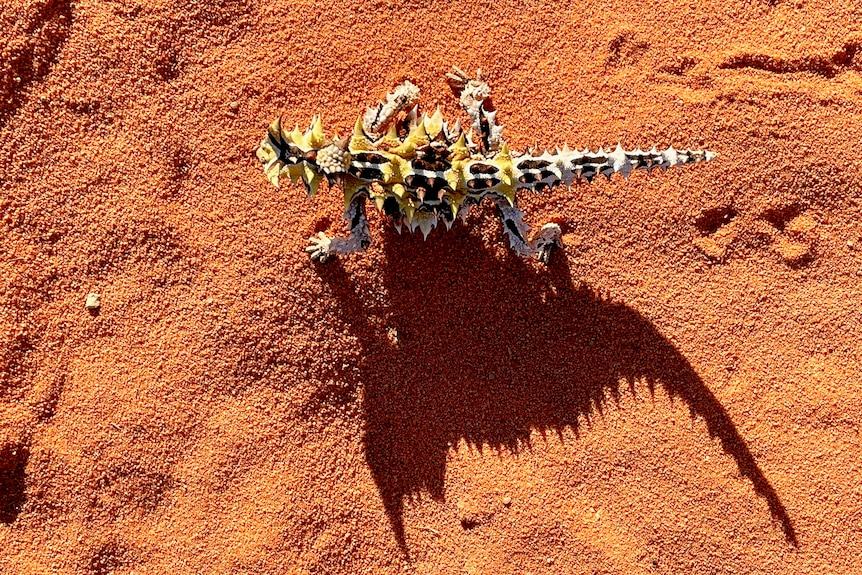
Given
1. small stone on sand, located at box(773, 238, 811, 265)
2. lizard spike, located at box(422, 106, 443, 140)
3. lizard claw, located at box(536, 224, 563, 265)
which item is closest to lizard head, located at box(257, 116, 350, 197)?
lizard spike, located at box(422, 106, 443, 140)

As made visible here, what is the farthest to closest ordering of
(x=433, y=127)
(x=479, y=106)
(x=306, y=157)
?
(x=479, y=106) < (x=433, y=127) < (x=306, y=157)

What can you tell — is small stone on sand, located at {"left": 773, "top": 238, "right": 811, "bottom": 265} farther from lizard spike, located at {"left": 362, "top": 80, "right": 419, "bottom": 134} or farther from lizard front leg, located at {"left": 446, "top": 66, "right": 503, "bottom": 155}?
lizard spike, located at {"left": 362, "top": 80, "right": 419, "bottom": 134}

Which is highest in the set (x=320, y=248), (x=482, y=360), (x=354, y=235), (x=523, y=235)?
(x=320, y=248)

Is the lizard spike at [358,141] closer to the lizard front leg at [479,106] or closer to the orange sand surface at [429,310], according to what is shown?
the lizard front leg at [479,106]

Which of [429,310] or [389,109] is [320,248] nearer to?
[429,310]

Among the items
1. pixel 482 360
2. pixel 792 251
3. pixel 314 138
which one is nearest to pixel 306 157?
pixel 314 138

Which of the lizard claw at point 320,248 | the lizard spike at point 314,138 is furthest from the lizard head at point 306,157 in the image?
the lizard claw at point 320,248
